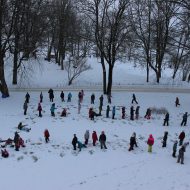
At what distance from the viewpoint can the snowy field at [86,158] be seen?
64.1 feet

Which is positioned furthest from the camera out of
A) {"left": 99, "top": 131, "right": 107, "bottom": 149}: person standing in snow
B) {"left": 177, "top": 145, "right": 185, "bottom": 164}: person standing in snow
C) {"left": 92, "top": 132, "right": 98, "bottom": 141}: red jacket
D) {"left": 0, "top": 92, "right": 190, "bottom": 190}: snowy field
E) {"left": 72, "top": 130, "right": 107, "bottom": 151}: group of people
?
{"left": 92, "top": 132, "right": 98, "bottom": 141}: red jacket

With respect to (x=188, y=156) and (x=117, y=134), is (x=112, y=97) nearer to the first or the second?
(x=117, y=134)

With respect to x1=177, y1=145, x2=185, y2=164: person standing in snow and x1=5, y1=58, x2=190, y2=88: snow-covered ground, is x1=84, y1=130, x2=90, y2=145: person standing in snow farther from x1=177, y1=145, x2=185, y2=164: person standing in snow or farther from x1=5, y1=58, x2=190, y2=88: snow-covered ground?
x1=5, y1=58, x2=190, y2=88: snow-covered ground

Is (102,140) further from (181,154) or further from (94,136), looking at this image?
(181,154)

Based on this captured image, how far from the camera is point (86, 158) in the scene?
2247 centimetres

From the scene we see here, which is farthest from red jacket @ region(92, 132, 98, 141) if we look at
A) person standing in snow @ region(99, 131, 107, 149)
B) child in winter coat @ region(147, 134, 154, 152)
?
child in winter coat @ region(147, 134, 154, 152)

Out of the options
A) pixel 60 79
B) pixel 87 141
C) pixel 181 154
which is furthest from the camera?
pixel 60 79

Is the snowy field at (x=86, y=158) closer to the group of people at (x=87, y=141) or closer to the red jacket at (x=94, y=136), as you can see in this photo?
the group of people at (x=87, y=141)

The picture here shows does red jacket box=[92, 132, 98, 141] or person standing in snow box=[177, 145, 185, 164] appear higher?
red jacket box=[92, 132, 98, 141]

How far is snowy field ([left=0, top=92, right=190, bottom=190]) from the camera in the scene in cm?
1953

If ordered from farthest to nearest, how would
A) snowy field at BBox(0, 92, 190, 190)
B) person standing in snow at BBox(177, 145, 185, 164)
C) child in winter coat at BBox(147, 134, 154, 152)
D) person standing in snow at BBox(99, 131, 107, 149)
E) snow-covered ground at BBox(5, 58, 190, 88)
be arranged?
snow-covered ground at BBox(5, 58, 190, 88)
child in winter coat at BBox(147, 134, 154, 152)
person standing in snow at BBox(99, 131, 107, 149)
person standing in snow at BBox(177, 145, 185, 164)
snowy field at BBox(0, 92, 190, 190)

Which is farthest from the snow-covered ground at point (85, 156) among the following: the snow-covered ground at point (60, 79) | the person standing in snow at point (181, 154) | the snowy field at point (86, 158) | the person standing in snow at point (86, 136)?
the snow-covered ground at point (60, 79)

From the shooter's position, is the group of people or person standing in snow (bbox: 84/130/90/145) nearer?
the group of people

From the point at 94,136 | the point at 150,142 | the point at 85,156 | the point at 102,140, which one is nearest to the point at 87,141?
the point at 94,136
